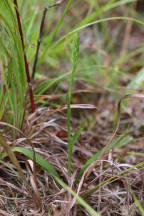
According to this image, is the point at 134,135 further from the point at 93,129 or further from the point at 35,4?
the point at 35,4

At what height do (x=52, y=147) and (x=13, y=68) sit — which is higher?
(x=13, y=68)

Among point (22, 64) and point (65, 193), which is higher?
point (22, 64)

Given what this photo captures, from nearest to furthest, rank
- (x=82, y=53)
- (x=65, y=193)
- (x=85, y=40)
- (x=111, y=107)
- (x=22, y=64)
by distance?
1. (x=65, y=193)
2. (x=22, y=64)
3. (x=111, y=107)
4. (x=82, y=53)
5. (x=85, y=40)

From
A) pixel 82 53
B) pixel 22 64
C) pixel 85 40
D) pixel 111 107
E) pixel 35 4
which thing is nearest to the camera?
pixel 22 64

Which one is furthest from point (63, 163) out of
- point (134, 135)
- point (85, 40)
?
point (85, 40)

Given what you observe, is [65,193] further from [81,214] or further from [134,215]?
[134,215]

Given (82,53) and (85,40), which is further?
(85,40)

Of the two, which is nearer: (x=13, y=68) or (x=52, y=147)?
(x=13, y=68)

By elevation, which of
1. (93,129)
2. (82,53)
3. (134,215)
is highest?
(82,53)

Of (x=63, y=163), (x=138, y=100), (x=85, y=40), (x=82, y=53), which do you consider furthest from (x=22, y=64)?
(x=85, y=40)
